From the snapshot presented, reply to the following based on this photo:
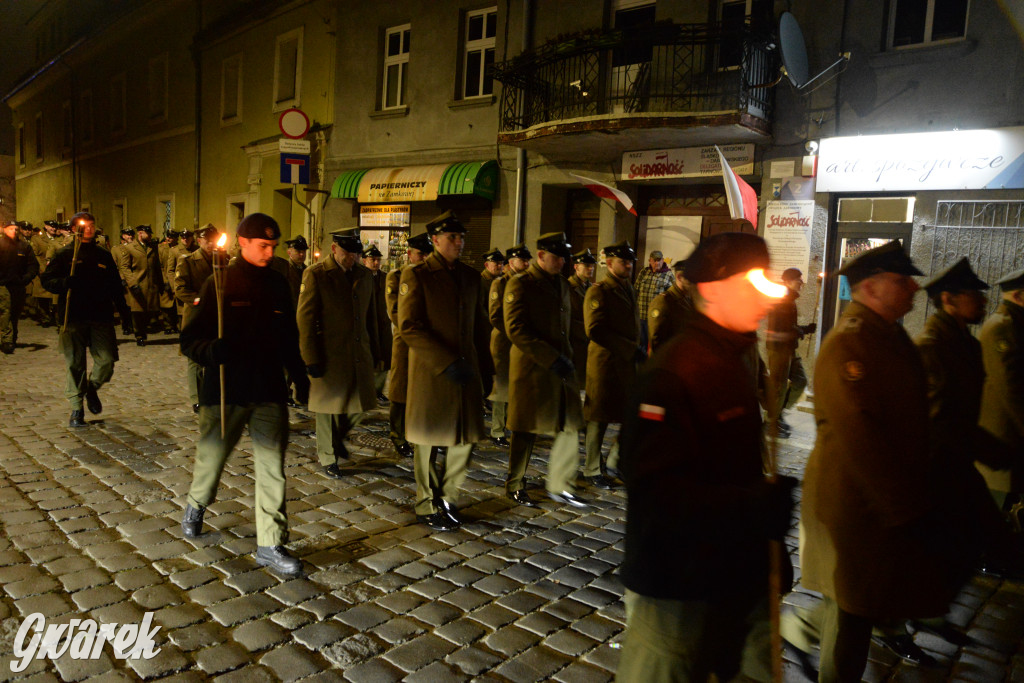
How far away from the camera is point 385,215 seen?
17766mm

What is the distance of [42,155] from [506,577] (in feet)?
135

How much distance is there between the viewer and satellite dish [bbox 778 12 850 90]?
32.7ft

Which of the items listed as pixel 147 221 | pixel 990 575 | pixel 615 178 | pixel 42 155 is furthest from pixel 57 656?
pixel 42 155

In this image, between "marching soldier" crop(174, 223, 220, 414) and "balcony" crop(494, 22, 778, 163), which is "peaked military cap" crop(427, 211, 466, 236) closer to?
"marching soldier" crop(174, 223, 220, 414)

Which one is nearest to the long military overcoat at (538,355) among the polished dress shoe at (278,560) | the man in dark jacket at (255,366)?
the man in dark jacket at (255,366)

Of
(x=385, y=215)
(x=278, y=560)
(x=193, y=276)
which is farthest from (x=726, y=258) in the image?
(x=385, y=215)

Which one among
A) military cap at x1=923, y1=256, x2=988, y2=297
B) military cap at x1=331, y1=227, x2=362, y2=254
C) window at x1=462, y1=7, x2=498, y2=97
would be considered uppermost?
window at x1=462, y1=7, x2=498, y2=97

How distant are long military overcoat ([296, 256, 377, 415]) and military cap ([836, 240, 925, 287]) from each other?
14.3 feet

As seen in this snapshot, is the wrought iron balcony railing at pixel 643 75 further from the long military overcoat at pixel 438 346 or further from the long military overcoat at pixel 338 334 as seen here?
the long military overcoat at pixel 438 346

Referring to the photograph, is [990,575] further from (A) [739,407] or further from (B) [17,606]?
(B) [17,606]

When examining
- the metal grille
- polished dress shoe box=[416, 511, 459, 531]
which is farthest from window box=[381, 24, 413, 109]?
polished dress shoe box=[416, 511, 459, 531]

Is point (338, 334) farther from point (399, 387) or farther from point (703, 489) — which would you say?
point (703, 489)

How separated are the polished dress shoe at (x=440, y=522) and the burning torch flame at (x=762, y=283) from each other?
3451 mm

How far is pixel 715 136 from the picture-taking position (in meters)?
11.8
